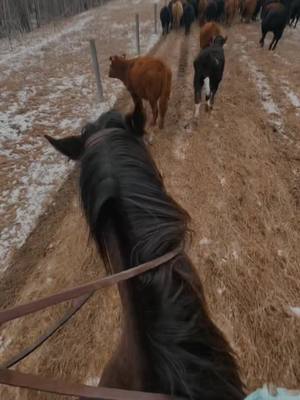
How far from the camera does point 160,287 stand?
34.4 inches

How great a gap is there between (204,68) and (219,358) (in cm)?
522

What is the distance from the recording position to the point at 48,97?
639cm

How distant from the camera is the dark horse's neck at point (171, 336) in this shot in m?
0.85

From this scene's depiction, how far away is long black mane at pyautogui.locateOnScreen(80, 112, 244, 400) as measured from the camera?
0.86 m

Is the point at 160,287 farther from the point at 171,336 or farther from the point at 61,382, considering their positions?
the point at 61,382

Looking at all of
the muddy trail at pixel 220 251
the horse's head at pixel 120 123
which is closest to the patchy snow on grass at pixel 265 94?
the muddy trail at pixel 220 251

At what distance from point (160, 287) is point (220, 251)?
2.38 meters

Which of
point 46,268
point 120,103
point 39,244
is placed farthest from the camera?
point 120,103

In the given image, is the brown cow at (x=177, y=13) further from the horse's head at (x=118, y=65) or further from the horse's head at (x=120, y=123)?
the horse's head at (x=120, y=123)

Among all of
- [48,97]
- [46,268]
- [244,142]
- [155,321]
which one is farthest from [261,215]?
[48,97]

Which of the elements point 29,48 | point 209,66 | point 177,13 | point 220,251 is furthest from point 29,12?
Result: point 220,251

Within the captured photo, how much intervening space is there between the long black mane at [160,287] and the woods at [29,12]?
12.6m

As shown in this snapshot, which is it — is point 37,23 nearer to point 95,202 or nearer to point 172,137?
point 172,137

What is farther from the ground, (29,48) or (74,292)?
(74,292)
